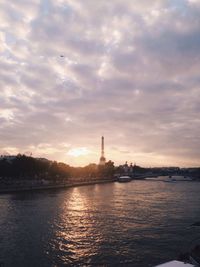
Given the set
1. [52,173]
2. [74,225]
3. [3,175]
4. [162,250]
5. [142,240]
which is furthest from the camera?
[52,173]

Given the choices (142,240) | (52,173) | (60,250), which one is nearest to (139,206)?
(142,240)

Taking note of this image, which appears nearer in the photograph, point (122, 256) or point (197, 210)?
point (122, 256)

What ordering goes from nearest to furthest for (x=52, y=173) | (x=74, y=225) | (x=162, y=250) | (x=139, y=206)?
(x=162, y=250)
(x=74, y=225)
(x=139, y=206)
(x=52, y=173)

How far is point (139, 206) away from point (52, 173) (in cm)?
10067

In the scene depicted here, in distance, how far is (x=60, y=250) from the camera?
39156 mm

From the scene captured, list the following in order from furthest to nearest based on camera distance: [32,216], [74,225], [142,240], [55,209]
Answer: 1. [55,209]
2. [32,216]
3. [74,225]
4. [142,240]

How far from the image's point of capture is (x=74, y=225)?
54031 millimetres

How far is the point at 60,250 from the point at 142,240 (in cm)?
1008

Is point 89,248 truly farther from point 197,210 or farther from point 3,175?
point 3,175

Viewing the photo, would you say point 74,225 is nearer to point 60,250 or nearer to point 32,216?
point 32,216

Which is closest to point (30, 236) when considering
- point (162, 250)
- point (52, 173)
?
point (162, 250)

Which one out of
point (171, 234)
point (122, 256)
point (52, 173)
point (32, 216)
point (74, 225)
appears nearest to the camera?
point (122, 256)

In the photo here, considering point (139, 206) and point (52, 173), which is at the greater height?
point (52, 173)

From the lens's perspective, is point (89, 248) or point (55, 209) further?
point (55, 209)
